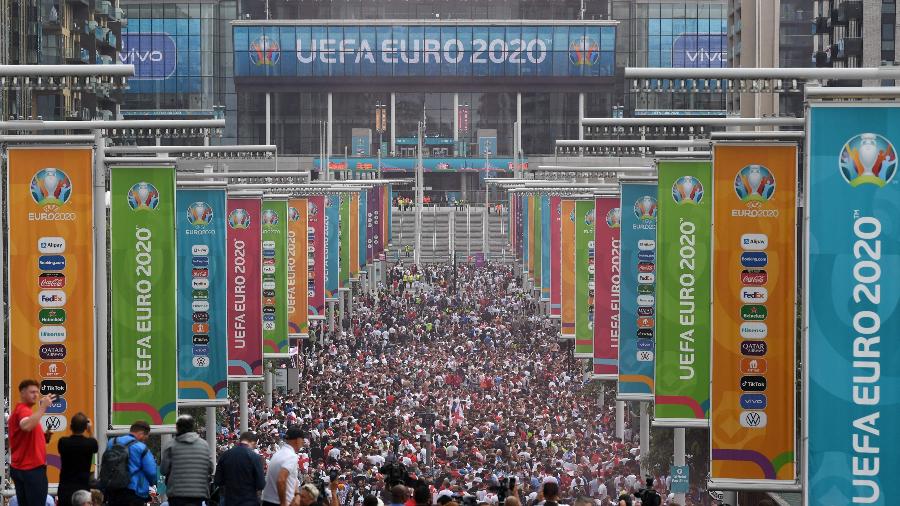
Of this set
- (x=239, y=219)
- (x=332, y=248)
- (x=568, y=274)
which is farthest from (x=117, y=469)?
(x=332, y=248)

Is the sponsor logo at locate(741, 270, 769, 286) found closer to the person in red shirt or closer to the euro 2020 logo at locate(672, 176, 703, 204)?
the euro 2020 logo at locate(672, 176, 703, 204)

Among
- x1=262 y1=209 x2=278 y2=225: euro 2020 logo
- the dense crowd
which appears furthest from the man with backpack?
x1=262 y1=209 x2=278 y2=225: euro 2020 logo

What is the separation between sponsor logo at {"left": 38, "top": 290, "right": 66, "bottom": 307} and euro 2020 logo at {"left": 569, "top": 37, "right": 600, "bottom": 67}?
4633 inches

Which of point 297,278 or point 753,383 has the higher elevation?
point 297,278

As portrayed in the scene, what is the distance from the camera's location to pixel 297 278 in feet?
140

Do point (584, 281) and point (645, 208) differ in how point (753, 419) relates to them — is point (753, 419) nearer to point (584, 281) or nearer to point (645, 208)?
point (645, 208)

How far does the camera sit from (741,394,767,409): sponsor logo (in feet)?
57.2

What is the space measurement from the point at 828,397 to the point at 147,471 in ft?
18.3

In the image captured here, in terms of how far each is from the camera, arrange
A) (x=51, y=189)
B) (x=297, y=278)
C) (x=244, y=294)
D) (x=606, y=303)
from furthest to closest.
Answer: (x=297, y=278), (x=606, y=303), (x=244, y=294), (x=51, y=189)

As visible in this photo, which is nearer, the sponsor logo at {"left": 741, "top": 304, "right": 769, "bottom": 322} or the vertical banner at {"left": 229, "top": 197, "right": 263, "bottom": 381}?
the sponsor logo at {"left": 741, "top": 304, "right": 769, "bottom": 322}

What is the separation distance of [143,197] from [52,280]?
313cm

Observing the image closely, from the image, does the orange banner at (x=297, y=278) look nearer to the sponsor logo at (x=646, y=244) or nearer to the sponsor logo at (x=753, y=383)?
the sponsor logo at (x=646, y=244)

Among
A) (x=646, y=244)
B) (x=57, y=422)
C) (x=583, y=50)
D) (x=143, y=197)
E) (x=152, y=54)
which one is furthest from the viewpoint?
(x=152, y=54)

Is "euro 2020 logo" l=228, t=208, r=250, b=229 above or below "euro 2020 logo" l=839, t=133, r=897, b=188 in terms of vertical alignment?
below
